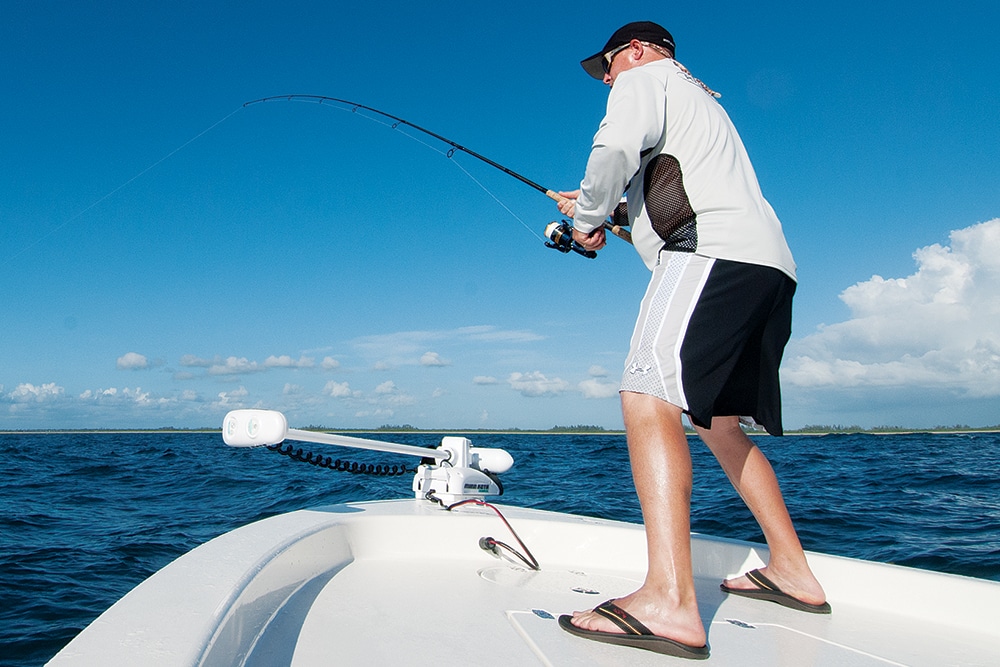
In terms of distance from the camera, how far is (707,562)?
215 cm

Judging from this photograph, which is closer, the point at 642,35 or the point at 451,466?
the point at 642,35

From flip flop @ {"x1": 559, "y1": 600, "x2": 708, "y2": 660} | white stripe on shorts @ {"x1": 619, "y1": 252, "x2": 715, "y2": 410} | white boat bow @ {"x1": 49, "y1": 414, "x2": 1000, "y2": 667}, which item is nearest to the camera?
white boat bow @ {"x1": 49, "y1": 414, "x2": 1000, "y2": 667}

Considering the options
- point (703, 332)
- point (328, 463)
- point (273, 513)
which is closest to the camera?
A: point (703, 332)

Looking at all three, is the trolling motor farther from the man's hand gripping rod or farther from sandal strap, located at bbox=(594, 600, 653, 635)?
sandal strap, located at bbox=(594, 600, 653, 635)

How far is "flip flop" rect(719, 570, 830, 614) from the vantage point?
1799mm

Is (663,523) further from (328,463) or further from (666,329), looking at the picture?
(328,463)

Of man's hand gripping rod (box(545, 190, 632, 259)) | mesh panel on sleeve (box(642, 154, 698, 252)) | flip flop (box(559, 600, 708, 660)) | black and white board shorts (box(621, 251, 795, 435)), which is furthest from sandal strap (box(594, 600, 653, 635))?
man's hand gripping rod (box(545, 190, 632, 259))

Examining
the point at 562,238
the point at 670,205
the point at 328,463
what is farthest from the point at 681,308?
the point at 328,463

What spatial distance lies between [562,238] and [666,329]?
110cm

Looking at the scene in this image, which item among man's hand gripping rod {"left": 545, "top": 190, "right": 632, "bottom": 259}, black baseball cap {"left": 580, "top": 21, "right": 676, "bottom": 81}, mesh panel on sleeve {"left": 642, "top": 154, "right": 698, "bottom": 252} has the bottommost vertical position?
mesh panel on sleeve {"left": 642, "top": 154, "right": 698, "bottom": 252}

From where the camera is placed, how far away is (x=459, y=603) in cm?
170

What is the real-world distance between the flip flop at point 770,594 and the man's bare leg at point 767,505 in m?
0.01

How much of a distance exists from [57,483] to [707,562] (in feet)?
31.3

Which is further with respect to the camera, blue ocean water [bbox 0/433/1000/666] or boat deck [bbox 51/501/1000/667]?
blue ocean water [bbox 0/433/1000/666]
